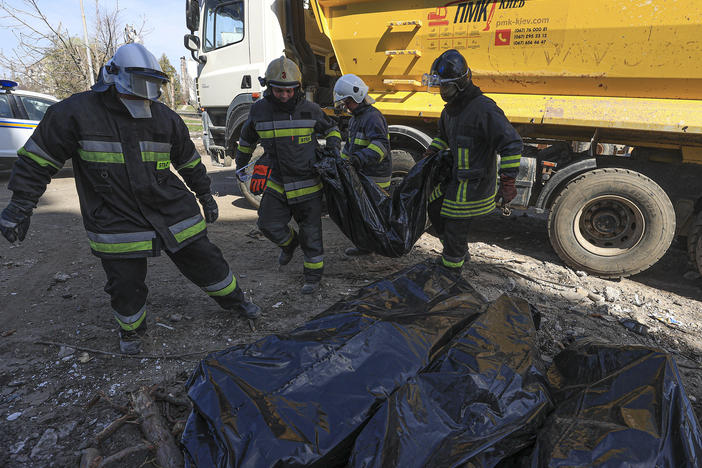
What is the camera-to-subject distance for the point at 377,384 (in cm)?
130

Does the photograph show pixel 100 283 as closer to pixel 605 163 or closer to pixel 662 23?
pixel 605 163

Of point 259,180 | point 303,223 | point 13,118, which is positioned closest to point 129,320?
point 259,180

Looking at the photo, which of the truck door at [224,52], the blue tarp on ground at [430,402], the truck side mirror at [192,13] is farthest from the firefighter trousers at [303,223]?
the truck side mirror at [192,13]

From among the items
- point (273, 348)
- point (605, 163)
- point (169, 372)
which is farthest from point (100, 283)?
point (605, 163)

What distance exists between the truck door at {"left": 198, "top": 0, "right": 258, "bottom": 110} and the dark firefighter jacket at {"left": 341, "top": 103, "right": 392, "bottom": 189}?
6.95 feet

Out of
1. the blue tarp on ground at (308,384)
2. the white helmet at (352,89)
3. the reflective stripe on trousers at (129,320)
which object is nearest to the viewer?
the blue tarp on ground at (308,384)

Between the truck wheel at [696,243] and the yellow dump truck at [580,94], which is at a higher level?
the yellow dump truck at [580,94]

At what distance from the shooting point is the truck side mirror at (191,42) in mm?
5195

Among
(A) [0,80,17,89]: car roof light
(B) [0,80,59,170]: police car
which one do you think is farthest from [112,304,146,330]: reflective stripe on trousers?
(A) [0,80,17,89]: car roof light

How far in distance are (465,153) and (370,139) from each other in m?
0.82

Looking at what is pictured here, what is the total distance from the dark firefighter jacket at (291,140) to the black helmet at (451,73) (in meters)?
0.86

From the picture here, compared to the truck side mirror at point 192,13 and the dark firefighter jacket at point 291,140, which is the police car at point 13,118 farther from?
the dark firefighter jacket at point 291,140

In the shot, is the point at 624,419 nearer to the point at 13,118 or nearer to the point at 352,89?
the point at 352,89

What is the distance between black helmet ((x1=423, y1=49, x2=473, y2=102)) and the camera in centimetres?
254
